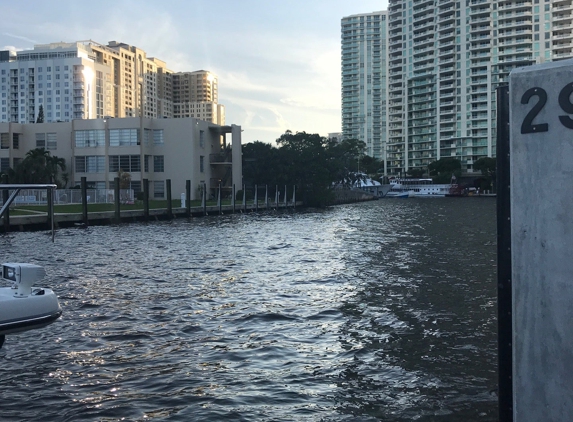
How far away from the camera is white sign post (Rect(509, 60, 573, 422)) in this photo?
3730 millimetres

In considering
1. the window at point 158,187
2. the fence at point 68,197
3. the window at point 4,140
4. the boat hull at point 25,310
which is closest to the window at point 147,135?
the window at point 158,187

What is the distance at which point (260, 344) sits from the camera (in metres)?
10.0

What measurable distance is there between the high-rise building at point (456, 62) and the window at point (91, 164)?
93.0 meters

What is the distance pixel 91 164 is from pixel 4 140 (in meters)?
10.2

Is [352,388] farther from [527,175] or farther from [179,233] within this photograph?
[179,233]

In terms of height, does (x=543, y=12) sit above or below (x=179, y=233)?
above

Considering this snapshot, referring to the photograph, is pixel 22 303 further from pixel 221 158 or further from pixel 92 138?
pixel 221 158

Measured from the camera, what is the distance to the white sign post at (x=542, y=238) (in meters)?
3.73

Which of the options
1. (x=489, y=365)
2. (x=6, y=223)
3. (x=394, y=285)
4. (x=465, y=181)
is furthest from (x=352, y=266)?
(x=465, y=181)

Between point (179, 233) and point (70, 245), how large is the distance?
27.6ft

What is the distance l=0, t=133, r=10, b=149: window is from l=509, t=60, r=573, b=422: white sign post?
75396mm

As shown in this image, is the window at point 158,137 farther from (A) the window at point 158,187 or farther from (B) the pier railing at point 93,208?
(B) the pier railing at point 93,208

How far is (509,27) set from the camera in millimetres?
148750

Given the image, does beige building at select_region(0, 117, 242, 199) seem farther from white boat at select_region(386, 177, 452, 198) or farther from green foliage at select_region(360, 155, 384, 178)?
green foliage at select_region(360, 155, 384, 178)
